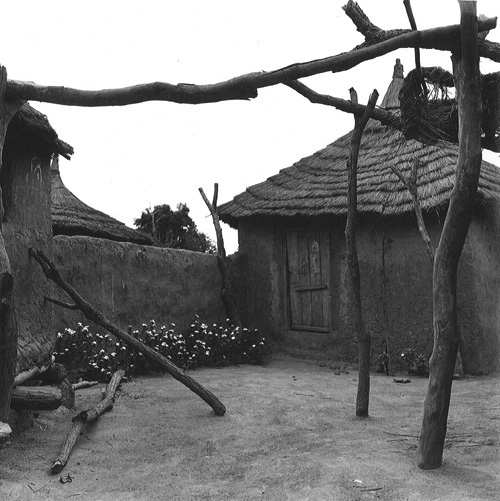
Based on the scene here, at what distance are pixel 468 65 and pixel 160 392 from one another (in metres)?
4.21

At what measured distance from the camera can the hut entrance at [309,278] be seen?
9.55 metres

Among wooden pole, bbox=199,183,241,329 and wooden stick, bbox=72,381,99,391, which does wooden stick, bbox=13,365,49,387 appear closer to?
wooden stick, bbox=72,381,99,391

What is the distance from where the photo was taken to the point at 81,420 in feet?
15.5

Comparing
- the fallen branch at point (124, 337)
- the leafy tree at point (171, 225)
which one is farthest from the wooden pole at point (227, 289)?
the leafy tree at point (171, 225)

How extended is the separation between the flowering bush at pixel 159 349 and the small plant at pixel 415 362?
2.31 metres

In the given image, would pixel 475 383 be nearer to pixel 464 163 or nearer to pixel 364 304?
pixel 364 304

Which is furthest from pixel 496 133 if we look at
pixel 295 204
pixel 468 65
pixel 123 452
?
pixel 295 204

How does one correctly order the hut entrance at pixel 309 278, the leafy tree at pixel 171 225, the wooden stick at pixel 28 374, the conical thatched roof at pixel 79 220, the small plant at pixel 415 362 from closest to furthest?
the wooden stick at pixel 28 374 → the small plant at pixel 415 362 → the hut entrance at pixel 309 278 → the conical thatched roof at pixel 79 220 → the leafy tree at pixel 171 225

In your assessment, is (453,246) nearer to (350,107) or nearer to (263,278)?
(350,107)

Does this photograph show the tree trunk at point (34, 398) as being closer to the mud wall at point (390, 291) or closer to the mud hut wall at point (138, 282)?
the mud hut wall at point (138, 282)

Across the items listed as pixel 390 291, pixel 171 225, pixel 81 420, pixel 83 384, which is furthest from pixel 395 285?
pixel 171 225

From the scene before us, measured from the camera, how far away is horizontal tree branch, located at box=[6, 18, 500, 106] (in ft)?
13.3

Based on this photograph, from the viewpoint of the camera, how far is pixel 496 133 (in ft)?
15.6

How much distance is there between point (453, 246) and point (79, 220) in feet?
29.3
